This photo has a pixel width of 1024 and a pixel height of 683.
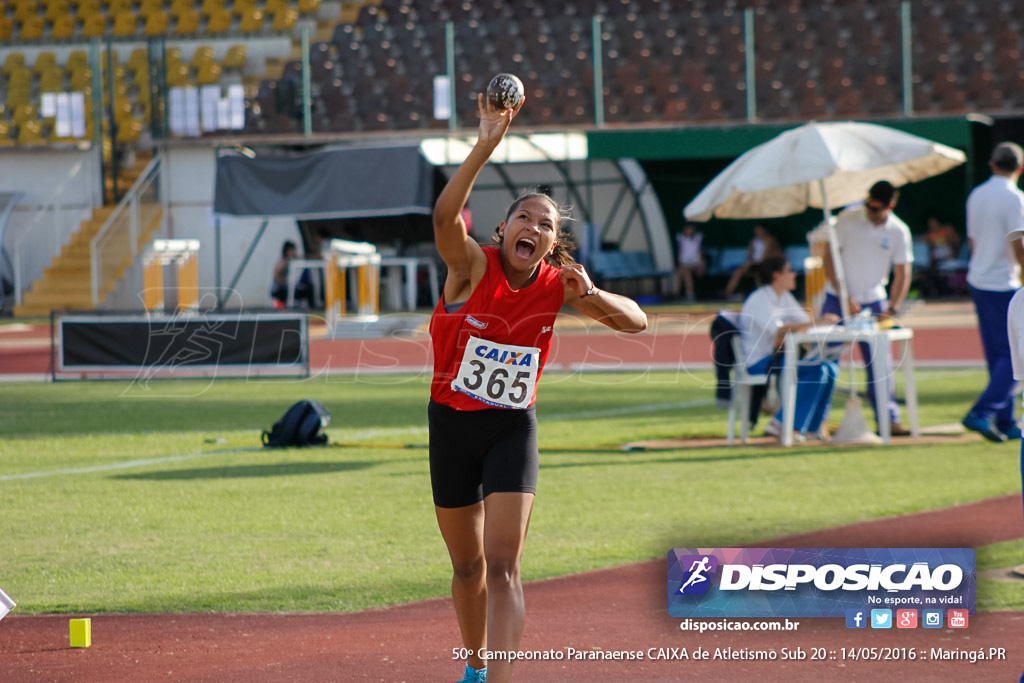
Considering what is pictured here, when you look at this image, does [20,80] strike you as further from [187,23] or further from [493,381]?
[493,381]

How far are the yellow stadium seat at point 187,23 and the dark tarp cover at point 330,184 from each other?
8.49m

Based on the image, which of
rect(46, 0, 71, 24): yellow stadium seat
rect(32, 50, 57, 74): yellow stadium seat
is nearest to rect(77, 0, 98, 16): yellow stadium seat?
rect(46, 0, 71, 24): yellow stadium seat

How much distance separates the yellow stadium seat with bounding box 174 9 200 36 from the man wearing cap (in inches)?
1090

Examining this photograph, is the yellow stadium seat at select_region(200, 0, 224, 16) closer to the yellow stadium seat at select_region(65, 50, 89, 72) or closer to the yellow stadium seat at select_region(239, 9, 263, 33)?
the yellow stadium seat at select_region(239, 9, 263, 33)

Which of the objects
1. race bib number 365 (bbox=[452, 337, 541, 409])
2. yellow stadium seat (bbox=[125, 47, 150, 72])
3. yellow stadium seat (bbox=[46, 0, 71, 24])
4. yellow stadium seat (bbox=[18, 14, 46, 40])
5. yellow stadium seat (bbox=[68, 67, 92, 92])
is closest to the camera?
race bib number 365 (bbox=[452, 337, 541, 409])

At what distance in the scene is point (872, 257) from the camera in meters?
12.2

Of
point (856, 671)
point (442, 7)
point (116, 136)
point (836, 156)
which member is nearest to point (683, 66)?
point (442, 7)

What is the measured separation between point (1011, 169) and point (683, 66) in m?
18.2

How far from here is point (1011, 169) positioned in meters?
11.5

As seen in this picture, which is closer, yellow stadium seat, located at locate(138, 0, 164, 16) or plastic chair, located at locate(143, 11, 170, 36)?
plastic chair, located at locate(143, 11, 170, 36)

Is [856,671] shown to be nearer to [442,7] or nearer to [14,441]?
[14,441]

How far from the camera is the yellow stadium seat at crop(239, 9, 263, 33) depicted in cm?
3462

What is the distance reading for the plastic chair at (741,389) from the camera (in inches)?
458

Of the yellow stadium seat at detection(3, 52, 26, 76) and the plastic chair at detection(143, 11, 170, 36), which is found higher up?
the plastic chair at detection(143, 11, 170, 36)
